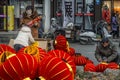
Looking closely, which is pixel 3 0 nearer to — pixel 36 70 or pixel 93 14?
pixel 93 14

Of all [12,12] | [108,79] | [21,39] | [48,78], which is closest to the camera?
[48,78]

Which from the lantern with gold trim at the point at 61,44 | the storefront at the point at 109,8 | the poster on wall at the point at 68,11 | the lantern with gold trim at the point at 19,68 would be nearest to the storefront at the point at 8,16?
the poster on wall at the point at 68,11

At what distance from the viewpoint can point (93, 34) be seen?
2553 centimetres

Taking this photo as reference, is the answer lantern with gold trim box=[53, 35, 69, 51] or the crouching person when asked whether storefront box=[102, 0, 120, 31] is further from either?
lantern with gold trim box=[53, 35, 69, 51]

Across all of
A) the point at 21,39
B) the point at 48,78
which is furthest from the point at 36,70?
the point at 21,39

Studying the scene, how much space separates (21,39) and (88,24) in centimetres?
1832

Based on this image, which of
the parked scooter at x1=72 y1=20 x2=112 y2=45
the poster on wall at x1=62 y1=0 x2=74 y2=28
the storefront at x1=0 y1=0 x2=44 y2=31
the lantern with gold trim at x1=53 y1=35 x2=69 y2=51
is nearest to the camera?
the lantern with gold trim at x1=53 y1=35 x2=69 y2=51

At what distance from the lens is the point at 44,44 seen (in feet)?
38.6

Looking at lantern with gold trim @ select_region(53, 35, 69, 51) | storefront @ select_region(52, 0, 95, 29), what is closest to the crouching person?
lantern with gold trim @ select_region(53, 35, 69, 51)

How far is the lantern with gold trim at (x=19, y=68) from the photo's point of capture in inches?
127

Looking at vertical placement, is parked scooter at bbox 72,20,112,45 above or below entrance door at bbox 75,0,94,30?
below

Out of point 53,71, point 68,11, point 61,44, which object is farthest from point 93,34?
point 53,71

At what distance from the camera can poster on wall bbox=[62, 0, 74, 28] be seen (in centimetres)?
2727

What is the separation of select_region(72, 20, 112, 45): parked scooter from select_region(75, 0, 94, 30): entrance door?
0.97 metres
